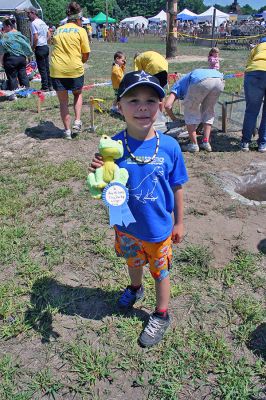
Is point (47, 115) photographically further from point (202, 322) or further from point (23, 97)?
point (202, 322)

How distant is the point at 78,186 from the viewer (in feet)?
14.6

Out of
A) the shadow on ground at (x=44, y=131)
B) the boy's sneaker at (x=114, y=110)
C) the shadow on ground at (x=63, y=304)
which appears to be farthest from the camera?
the boy's sneaker at (x=114, y=110)

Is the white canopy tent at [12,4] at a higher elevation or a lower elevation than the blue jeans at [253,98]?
higher

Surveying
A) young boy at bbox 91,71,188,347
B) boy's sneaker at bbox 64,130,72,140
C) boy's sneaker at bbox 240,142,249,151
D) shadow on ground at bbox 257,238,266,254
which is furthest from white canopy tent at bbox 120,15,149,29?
young boy at bbox 91,71,188,347

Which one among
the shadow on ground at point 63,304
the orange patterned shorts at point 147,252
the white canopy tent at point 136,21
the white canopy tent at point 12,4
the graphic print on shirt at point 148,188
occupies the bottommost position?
the white canopy tent at point 136,21

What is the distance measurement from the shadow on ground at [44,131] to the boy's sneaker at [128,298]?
3934 mm

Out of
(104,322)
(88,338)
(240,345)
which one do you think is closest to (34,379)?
(88,338)

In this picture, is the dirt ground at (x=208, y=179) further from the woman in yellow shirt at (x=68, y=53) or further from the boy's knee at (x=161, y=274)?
the boy's knee at (x=161, y=274)

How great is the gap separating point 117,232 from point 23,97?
752 cm

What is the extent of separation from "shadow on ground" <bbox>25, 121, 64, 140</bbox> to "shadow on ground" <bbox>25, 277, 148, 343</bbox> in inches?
143

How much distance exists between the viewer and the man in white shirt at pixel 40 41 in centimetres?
868

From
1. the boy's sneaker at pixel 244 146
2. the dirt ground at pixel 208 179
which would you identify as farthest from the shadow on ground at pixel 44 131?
the boy's sneaker at pixel 244 146

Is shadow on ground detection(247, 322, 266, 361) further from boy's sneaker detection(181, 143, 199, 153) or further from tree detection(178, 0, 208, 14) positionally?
tree detection(178, 0, 208, 14)

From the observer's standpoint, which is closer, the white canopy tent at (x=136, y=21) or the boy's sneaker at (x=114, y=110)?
the boy's sneaker at (x=114, y=110)
